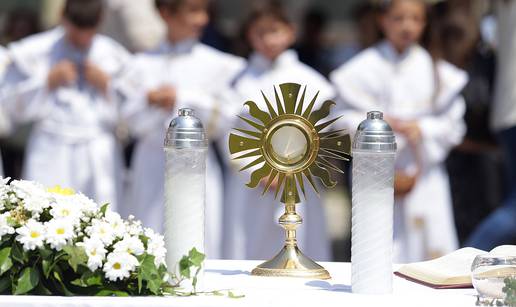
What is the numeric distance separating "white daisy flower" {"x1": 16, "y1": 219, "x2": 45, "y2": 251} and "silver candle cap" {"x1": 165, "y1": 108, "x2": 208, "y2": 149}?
0.39 meters

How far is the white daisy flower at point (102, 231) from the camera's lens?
3.03m

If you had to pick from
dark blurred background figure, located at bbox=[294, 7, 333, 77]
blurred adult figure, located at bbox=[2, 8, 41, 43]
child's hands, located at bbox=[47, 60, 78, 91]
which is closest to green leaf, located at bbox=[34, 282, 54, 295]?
child's hands, located at bbox=[47, 60, 78, 91]

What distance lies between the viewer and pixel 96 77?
6559 mm

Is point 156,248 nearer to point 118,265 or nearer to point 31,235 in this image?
point 118,265

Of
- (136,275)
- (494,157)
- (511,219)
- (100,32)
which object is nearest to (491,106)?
(494,157)

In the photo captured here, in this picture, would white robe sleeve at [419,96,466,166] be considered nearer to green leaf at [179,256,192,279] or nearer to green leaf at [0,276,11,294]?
green leaf at [179,256,192,279]

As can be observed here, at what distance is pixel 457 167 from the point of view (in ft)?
22.9

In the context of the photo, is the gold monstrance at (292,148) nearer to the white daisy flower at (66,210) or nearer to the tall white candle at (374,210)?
the tall white candle at (374,210)

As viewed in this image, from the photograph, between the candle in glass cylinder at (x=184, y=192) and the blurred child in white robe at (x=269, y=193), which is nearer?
the candle in glass cylinder at (x=184, y=192)

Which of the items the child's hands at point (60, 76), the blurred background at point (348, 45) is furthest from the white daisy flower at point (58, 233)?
the blurred background at point (348, 45)

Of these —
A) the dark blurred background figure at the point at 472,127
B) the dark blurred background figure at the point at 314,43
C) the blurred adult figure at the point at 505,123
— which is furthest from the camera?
the dark blurred background figure at the point at 314,43

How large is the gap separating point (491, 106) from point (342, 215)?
1.48 metres

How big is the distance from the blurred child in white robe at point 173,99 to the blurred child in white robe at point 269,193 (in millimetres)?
72

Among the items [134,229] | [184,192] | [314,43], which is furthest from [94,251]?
[314,43]
